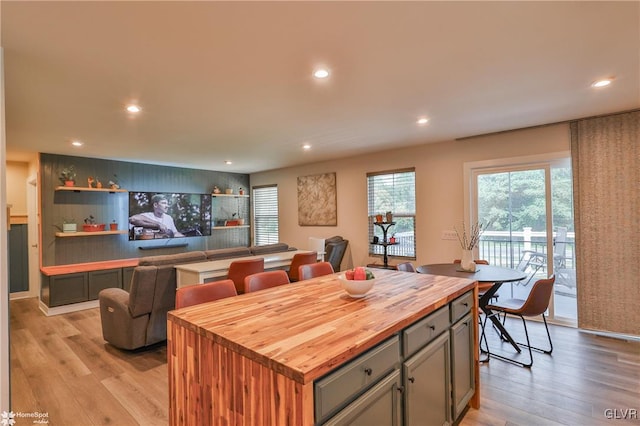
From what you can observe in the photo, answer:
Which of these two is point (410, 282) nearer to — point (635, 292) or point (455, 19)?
point (455, 19)

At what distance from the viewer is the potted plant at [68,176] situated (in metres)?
5.27

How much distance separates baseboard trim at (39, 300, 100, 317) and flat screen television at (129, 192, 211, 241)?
→ 1338 millimetres

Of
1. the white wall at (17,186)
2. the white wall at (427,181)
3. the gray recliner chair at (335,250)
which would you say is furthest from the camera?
the white wall at (17,186)

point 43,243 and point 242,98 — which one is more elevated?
point 242,98

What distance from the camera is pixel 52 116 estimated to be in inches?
129

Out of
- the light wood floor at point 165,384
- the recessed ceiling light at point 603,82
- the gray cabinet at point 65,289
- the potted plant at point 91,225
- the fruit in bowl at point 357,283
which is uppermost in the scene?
the recessed ceiling light at point 603,82

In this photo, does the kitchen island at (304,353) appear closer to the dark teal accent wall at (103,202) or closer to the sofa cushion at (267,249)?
the sofa cushion at (267,249)

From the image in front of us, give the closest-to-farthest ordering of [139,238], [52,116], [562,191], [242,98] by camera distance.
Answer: [242,98], [52,116], [562,191], [139,238]

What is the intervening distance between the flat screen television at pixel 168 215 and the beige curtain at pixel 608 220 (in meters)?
6.63

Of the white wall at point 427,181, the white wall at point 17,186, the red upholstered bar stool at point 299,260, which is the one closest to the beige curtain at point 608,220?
the white wall at point 427,181

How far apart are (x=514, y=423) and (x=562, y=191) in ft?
9.92

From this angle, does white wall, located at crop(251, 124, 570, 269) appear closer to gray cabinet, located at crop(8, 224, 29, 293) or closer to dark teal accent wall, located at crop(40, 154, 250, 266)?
dark teal accent wall, located at crop(40, 154, 250, 266)

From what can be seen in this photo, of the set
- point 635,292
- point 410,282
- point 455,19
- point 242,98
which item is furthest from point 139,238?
point 635,292

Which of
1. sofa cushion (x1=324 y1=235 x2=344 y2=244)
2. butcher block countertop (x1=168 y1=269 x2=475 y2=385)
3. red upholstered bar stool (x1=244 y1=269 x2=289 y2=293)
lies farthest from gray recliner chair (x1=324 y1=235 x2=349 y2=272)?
butcher block countertop (x1=168 y1=269 x2=475 y2=385)
